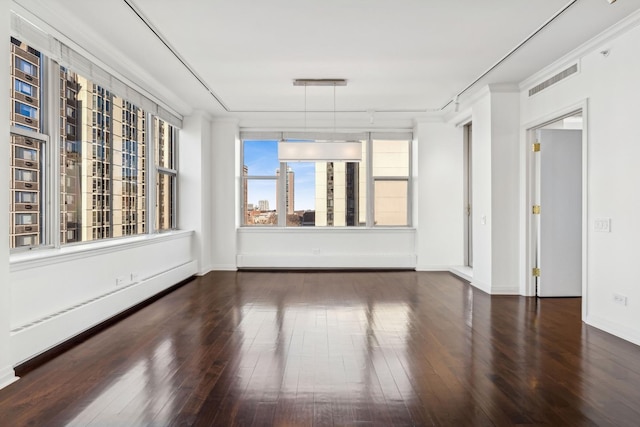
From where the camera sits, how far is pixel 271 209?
28.3 ft

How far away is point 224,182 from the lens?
26.5 ft

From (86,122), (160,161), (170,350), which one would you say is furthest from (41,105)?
(160,161)

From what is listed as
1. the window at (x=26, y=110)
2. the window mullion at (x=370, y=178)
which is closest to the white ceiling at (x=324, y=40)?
the window at (x=26, y=110)

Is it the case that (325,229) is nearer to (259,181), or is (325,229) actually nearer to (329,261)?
(329,261)

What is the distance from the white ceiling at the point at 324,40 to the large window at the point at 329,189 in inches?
84.1

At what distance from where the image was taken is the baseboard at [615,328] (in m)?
3.83

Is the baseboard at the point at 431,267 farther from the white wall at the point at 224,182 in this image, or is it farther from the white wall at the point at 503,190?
the white wall at the point at 224,182

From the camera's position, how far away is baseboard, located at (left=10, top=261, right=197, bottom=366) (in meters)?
3.18

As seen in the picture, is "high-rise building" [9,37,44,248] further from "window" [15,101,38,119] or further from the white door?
the white door

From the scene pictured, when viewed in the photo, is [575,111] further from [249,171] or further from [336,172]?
[249,171]

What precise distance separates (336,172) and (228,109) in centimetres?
240

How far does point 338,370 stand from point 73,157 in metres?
3.25

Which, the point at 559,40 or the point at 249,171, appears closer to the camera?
the point at 559,40

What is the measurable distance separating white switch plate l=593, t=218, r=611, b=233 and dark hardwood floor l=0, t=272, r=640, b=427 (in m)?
0.98
